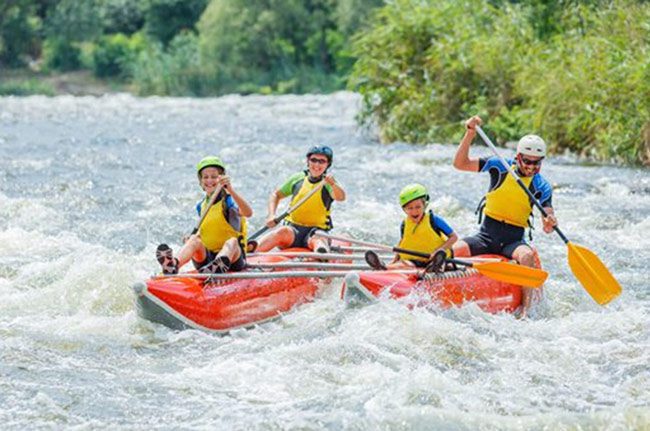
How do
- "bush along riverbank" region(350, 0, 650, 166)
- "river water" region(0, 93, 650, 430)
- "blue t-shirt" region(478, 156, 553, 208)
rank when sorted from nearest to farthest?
"river water" region(0, 93, 650, 430)
"blue t-shirt" region(478, 156, 553, 208)
"bush along riverbank" region(350, 0, 650, 166)

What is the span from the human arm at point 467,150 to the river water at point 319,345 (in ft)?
3.95

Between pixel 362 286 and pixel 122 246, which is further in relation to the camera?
pixel 122 246

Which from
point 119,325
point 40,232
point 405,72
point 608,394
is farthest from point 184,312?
point 405,72

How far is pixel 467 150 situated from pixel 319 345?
85.7 inches

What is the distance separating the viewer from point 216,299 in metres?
8.48

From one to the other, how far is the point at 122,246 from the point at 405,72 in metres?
11.1

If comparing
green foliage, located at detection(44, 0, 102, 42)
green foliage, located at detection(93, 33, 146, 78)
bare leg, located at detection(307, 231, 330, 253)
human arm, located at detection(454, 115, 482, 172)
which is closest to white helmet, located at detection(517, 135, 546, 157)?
human arm, located at detection(454, 115, 482, 172)

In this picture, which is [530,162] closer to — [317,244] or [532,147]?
[532,147]

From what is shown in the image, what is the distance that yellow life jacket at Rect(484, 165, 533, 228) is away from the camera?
913cm

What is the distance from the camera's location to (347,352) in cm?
751

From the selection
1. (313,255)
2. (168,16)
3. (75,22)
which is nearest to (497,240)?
(313,255)

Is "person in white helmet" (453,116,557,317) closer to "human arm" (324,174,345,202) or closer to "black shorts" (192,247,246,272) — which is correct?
"human arm" (324,174,345,202)

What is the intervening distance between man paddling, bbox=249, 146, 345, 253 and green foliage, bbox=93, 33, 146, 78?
43092 mm

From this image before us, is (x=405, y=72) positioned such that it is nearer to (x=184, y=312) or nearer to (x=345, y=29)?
(x=184, y=312)
